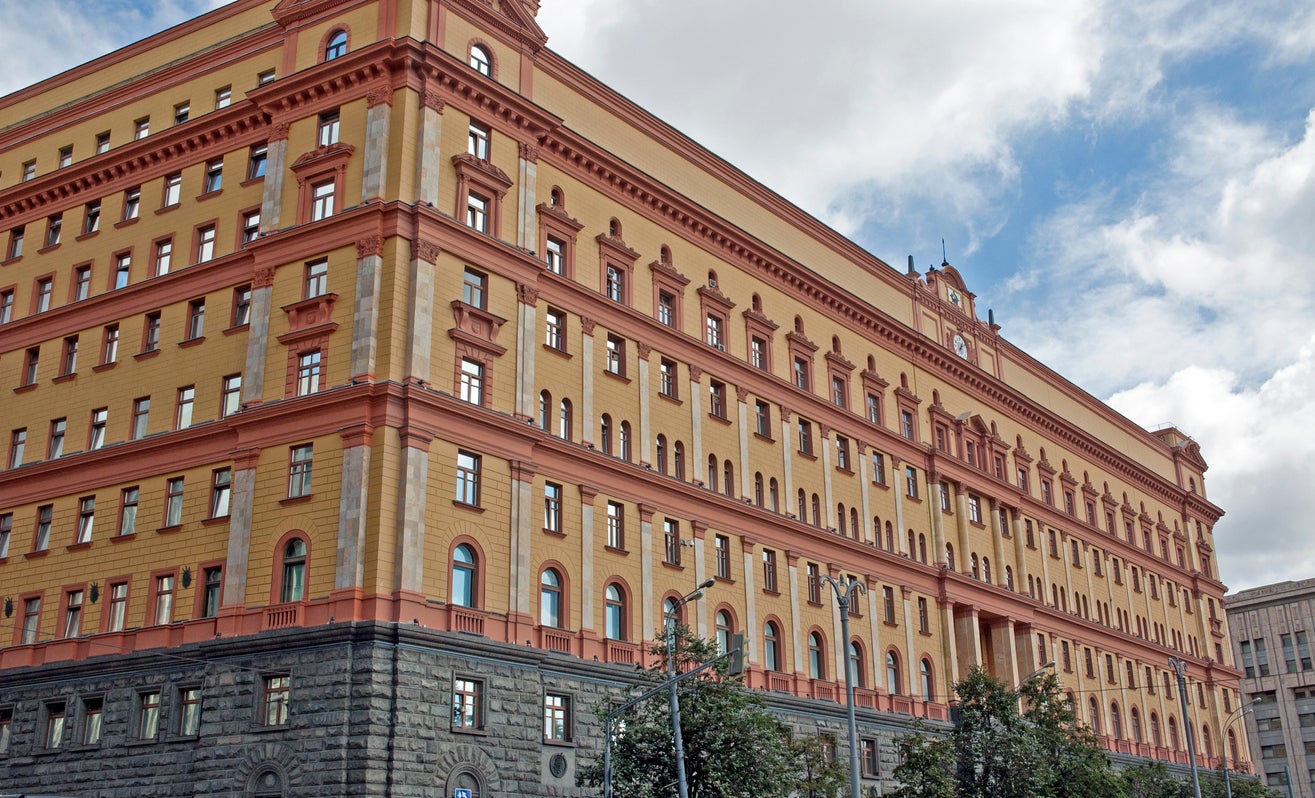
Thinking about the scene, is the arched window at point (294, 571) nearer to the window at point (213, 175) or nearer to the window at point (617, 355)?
the window at point (617, 355)

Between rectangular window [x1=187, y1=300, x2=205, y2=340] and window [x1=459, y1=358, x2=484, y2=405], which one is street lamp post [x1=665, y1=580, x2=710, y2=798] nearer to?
window [x1=459, y1=358, x2=484, y2=405]

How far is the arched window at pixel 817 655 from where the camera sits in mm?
62969

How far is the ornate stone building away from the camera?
4450 cm

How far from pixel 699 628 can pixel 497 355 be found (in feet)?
48.6

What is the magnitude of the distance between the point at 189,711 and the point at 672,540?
20.3 meters

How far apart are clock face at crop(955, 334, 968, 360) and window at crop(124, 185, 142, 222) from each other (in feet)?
159

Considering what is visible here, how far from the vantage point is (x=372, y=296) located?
47.1 meters

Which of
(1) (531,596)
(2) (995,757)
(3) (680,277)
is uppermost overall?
(3) (680,277)

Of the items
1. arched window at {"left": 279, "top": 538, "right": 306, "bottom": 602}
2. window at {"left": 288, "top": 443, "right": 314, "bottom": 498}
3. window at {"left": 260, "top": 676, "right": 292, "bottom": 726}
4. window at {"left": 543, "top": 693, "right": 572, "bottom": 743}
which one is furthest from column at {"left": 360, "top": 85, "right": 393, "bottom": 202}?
window at {"left": 543, "top": 693, "right": 572, "bottom": 743}

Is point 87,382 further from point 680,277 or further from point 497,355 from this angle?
point 680,277

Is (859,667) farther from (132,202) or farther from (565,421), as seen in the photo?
(132,202)

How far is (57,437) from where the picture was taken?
54.8 meters

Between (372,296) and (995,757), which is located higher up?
(372,296)

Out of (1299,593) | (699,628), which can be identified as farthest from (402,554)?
(1299,593)
